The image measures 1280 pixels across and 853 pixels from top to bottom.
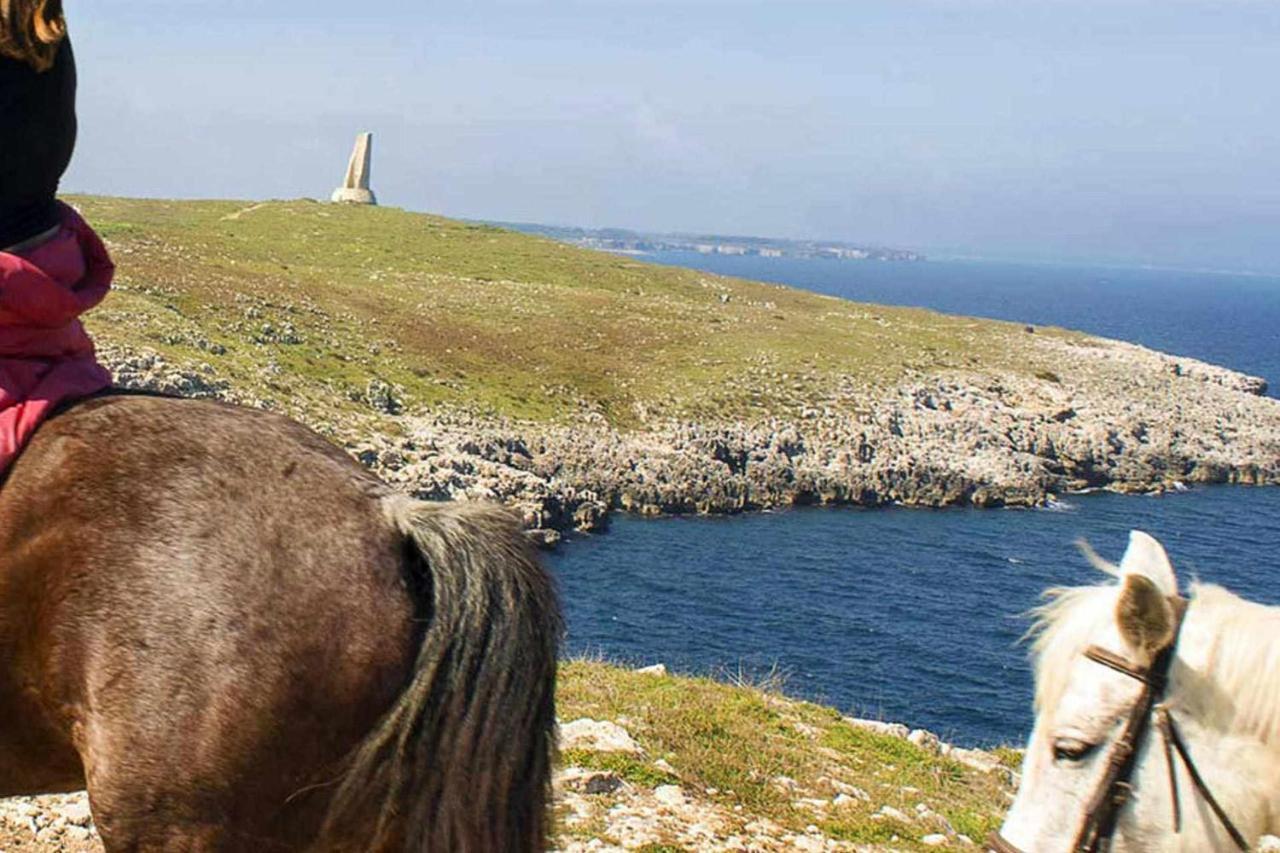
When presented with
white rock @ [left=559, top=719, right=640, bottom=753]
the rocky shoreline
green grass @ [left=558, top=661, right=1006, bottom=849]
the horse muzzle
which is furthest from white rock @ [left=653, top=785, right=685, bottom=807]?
the rocky shoreline

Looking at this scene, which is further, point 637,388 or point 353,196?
point 353,196

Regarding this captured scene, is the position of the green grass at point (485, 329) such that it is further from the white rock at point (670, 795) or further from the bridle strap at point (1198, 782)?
the bridle strap at point (1198, 782)

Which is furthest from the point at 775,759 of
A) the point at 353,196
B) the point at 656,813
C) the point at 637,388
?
the point at 353,196

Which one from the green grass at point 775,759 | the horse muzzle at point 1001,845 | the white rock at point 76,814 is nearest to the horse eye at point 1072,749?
the horse muzzle at point 1001,845

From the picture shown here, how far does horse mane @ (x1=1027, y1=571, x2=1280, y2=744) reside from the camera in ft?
14.5

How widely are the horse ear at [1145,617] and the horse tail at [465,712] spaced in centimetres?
212

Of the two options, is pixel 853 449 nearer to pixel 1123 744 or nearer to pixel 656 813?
pixel 656 813

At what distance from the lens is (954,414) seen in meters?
77.9

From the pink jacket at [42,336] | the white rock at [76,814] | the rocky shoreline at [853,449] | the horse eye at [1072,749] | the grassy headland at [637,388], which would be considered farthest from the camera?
the grassy headland at [637,388]

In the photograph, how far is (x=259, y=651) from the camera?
4.32m

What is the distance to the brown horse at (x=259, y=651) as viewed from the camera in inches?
169

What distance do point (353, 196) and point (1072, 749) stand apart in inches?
6132

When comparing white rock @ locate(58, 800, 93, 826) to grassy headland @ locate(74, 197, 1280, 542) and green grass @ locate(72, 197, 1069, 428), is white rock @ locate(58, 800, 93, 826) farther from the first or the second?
green grass @ locate(72, 197, 1069, 428)

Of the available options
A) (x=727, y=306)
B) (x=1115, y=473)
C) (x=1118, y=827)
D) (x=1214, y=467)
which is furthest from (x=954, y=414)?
(x=1118, y=827)
